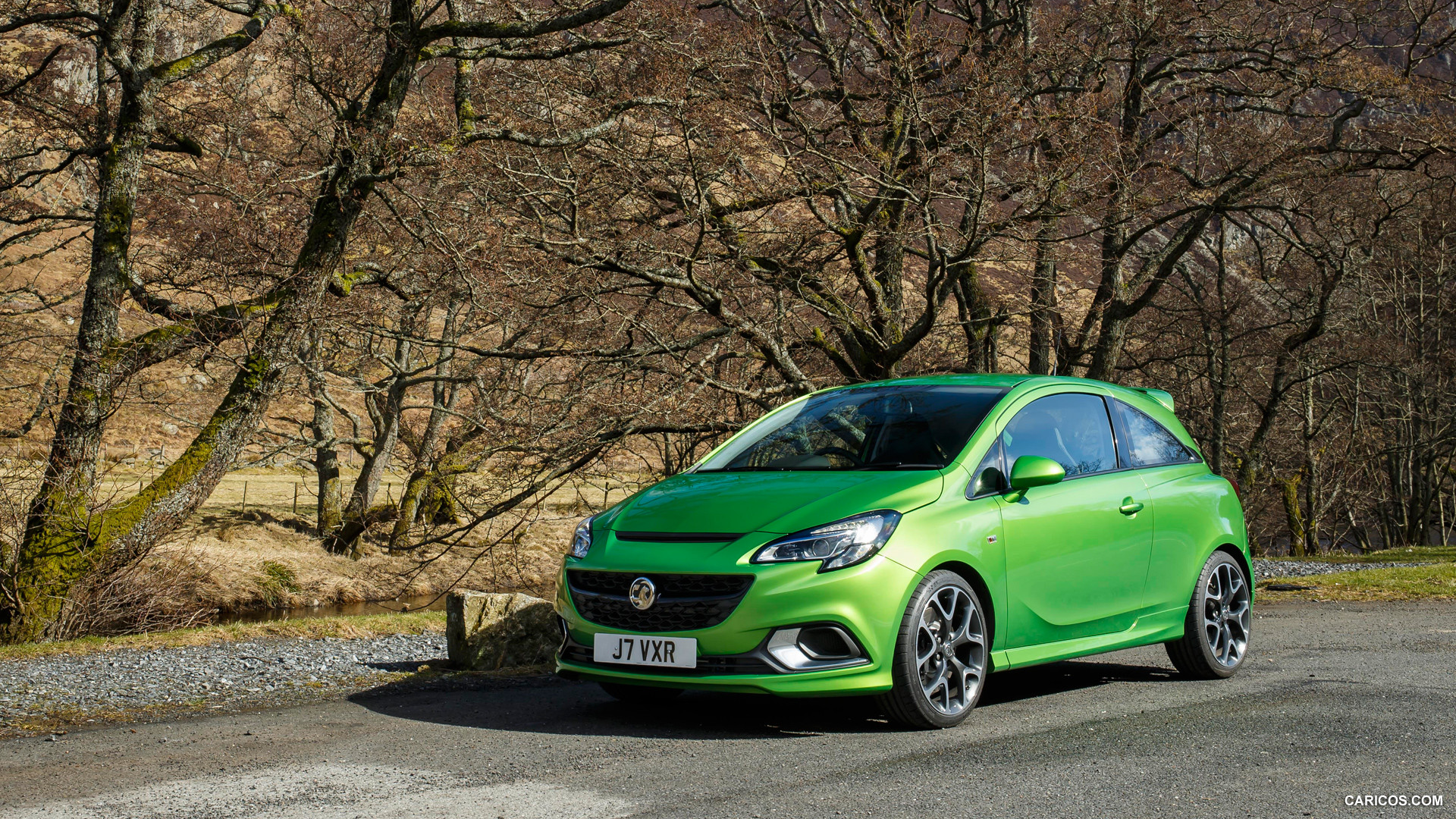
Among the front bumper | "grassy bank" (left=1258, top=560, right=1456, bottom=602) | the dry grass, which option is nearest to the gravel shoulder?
the dry grass

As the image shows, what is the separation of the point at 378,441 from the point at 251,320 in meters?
15.2

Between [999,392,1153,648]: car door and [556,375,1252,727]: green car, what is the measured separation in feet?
0.04

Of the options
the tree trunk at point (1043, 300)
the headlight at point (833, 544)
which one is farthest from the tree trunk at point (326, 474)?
the headlight at point (833, 544)

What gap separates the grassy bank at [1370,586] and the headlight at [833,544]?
8.63m

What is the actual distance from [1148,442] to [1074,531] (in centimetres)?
130

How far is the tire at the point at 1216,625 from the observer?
7102mm

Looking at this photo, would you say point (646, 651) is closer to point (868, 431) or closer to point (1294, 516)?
point (868, 431)

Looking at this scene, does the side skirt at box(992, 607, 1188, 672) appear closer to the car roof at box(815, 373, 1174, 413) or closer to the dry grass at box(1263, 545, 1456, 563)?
the car roof at box(815, 373, 1174, 413)

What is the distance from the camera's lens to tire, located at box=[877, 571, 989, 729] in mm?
5445

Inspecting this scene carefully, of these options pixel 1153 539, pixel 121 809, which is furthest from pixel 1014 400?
pixel 121 809

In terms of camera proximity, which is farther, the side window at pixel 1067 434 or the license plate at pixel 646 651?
the side window at pixel 1067 434

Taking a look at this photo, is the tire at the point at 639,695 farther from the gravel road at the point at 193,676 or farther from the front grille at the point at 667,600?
the gravel road at the point at 193,676

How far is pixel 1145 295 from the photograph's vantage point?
1753 centimetres

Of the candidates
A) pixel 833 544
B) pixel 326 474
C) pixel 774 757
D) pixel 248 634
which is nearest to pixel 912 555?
pixel 833 544
